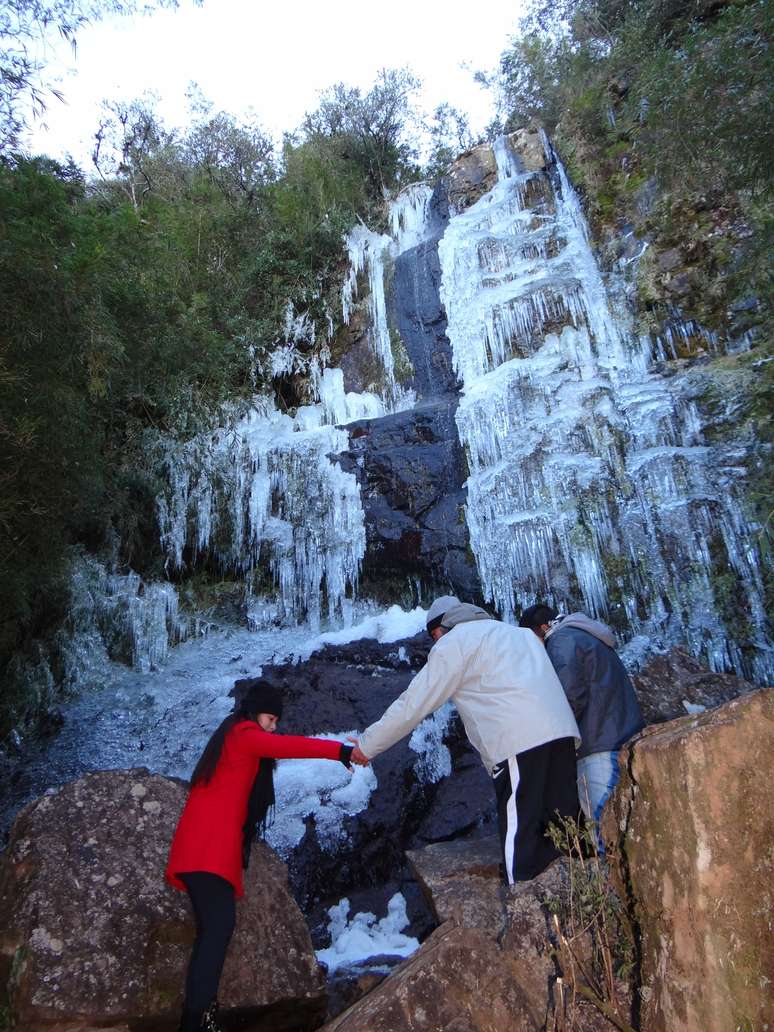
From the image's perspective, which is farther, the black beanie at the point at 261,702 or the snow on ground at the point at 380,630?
the snow on ground at the point at 380,630

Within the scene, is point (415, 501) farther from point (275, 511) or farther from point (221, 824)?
point (221, 824)

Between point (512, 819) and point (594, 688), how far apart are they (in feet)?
2.70

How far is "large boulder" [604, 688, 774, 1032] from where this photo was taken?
1581 millimetres

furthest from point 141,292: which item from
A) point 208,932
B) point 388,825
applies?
point 208,932

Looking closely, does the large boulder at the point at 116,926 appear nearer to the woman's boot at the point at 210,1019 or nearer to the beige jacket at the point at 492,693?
the woman's boot at the point at 210,1019

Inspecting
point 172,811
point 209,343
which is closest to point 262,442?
point 209,343

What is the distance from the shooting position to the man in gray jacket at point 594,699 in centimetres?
308

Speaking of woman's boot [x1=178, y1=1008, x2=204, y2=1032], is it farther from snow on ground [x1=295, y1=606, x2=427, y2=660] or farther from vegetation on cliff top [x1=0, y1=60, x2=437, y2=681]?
snow on ground [x1=295, y1=606, x2=427, y2=660]

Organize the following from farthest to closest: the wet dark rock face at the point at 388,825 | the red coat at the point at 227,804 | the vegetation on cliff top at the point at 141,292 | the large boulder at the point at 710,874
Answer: the vegetation on cliff top at the point at 141,292 < the wet dark rock face at the point at 388,825 < the red coat at the point at 227,804 < the large boulder at the point at 710,874

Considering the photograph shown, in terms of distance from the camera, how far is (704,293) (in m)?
8.80

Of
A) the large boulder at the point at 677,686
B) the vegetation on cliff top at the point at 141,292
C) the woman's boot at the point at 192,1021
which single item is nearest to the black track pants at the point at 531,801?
the woman's boot at the point at 192,1021

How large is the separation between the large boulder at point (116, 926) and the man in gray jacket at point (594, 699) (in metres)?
1.53

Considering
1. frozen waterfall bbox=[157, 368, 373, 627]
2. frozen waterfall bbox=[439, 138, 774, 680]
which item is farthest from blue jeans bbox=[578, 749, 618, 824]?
frozen waterfall bbox=[157, 368, 373, 627]

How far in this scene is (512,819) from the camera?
8.59ft
